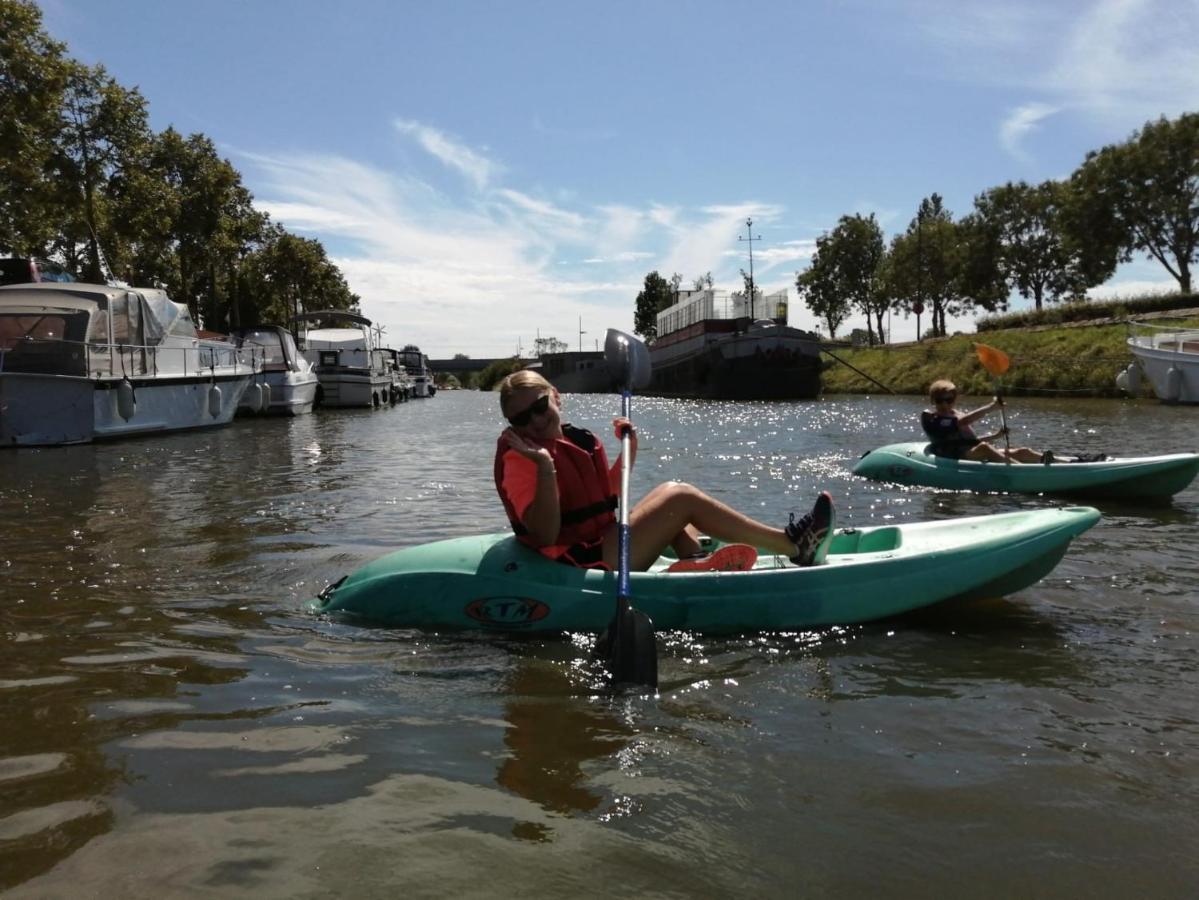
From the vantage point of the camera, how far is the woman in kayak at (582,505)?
5.22m

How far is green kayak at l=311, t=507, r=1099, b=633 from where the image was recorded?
5.37m

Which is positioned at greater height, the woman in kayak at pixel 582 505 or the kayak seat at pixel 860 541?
the woman in kayak at pixel 582 505

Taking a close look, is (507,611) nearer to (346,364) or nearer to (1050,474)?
(1050,474)

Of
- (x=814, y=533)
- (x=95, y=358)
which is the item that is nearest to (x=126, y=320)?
(x=95, y=358)

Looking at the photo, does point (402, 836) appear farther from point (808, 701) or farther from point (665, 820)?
point (808, 701)

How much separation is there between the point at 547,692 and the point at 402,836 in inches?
59.1

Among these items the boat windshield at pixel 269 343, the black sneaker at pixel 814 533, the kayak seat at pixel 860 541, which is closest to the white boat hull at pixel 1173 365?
the kayak seat at pixel 860 541

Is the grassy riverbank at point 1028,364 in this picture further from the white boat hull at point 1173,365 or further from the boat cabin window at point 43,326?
the boat cabin window at point 43,326

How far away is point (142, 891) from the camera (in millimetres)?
2742

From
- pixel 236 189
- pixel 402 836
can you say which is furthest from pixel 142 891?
pixel 236 189

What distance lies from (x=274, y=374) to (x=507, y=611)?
27345 millimetres

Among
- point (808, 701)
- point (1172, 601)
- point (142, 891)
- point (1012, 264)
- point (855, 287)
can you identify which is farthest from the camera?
point (855, 287)

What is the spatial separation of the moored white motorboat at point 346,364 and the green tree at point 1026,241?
137ft

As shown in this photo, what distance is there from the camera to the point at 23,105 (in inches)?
897
